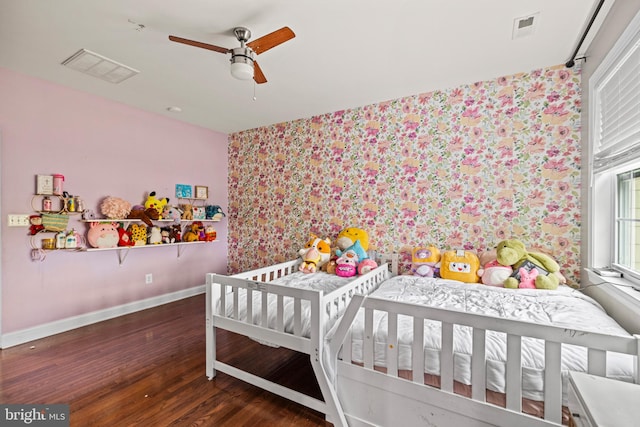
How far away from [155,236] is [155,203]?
0.39 metres

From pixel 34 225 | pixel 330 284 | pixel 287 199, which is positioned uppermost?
pixel 287 199

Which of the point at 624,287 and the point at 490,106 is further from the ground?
the point at 490,106

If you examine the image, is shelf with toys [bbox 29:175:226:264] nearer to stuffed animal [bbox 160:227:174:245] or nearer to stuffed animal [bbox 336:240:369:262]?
stuffed animal [bbox 160:227:174:245]

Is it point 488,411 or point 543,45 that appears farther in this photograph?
point 543,45

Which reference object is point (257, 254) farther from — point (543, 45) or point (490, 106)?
point (543, 45)

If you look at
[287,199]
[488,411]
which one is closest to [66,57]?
[287,199]

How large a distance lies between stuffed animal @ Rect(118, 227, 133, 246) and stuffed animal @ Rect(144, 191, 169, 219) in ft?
1.17

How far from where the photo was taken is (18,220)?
2.41 m

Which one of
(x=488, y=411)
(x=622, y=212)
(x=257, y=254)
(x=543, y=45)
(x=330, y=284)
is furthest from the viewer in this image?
(x=257, y=254)

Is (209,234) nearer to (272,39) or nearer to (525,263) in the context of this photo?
(272,39)

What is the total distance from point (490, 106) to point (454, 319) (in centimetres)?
215

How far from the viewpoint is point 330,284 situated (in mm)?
2428

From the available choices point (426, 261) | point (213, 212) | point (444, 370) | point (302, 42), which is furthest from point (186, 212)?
point (444, 370)

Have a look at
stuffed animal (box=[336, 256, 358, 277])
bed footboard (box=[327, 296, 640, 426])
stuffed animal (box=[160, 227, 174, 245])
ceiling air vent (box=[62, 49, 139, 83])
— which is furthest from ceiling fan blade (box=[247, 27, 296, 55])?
stuffed animal (box=[160, 227, 174, 245])
